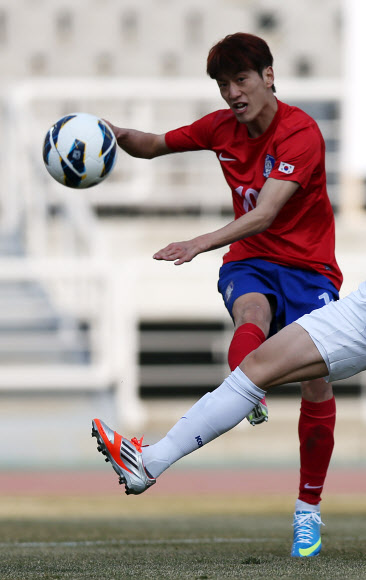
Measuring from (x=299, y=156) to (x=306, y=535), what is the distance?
1568mm

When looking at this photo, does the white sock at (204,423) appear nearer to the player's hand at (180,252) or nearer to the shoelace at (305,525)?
the player's hand at (180,252)

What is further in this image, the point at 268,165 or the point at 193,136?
the point at 193,136

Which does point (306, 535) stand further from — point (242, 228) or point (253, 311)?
point (242, 228)

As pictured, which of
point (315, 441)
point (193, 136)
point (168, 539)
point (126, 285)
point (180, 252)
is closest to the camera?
point (180, 252)

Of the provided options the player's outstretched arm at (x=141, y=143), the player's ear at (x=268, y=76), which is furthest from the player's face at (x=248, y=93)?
the player's outstretched arm at (x=141, y=143)

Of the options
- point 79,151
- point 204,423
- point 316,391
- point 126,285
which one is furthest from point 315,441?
point 126,285

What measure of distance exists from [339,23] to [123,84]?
656cm

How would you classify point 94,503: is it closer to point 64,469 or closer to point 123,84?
point 64,469

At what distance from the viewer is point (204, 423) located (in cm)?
465

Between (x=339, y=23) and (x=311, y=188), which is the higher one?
(x=339, y=23)

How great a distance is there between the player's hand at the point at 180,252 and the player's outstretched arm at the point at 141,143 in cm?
115

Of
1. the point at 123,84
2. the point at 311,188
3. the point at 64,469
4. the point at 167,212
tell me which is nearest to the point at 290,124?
the point at 311,188

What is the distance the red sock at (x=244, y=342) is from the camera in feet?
16.5

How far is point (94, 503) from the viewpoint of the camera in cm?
983
